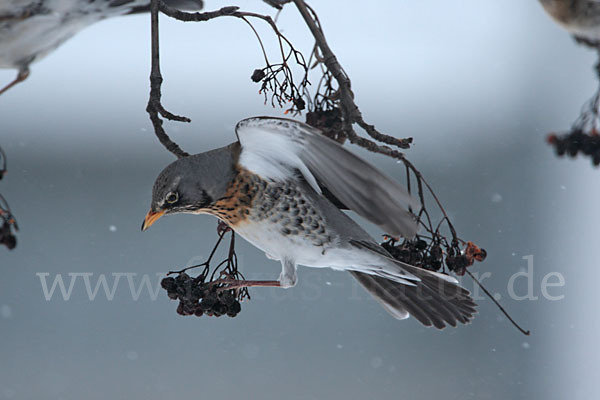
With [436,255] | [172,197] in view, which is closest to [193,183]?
[172,197]

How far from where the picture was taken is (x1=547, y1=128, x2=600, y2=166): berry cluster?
0.62 meters

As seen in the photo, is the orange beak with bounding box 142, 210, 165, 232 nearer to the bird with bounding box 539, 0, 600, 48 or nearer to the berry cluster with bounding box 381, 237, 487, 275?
the berry cluster with bounding box 381, 237, 487, 275

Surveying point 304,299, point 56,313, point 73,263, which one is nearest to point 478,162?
point 304,299

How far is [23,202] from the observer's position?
192 cm

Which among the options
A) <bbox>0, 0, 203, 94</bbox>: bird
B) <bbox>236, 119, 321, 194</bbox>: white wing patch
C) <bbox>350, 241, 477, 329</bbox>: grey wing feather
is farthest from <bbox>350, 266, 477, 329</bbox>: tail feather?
<bbox>0, 0, 203, 94</bbox>: bird

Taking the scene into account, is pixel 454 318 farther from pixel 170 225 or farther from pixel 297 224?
pixel 170 225

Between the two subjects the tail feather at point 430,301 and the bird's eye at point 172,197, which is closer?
the bird's eye at point 172,197

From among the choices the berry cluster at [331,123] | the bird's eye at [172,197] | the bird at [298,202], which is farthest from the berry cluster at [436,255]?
the bird's eye at [172,197]

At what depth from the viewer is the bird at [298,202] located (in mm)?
552

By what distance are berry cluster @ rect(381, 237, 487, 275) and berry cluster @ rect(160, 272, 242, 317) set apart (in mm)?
195

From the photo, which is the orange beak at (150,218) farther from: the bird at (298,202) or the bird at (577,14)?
the bird at (577,14)

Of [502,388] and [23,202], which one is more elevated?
[23,202]

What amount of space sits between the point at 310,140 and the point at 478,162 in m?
1.64

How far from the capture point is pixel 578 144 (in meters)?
0.64
